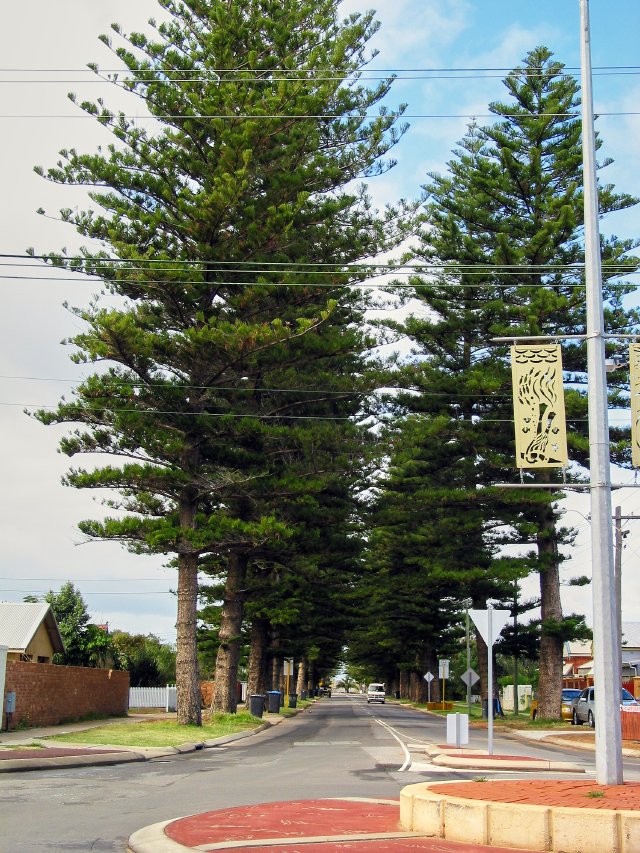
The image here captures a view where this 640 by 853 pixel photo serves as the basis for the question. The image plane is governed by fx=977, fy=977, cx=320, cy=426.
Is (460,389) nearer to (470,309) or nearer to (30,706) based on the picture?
(470,309)

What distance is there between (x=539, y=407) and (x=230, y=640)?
2443 centimetres

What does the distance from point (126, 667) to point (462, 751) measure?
29063 mm

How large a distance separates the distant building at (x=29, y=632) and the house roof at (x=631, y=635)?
43662mm

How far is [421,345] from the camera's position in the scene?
143 feet

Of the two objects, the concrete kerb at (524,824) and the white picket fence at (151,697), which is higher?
the concrete kerb at (524,824)

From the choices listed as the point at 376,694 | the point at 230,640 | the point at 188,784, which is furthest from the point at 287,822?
the point at 376,694

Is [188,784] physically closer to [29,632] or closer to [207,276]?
[207,276]

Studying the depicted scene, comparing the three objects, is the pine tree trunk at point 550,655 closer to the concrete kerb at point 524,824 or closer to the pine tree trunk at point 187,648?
the pine tree trunk at point 187,648

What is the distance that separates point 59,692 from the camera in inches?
1166

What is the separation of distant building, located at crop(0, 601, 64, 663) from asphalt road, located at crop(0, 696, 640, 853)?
53.9 ft

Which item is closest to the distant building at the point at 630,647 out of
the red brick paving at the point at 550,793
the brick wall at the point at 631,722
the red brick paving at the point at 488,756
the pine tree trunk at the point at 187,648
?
the brick wall at the point at 631,722

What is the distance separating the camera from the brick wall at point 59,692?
2636 cm

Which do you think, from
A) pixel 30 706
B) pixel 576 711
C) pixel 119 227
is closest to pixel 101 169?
pixel 119 227

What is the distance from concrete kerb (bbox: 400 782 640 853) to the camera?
7.66 metres
